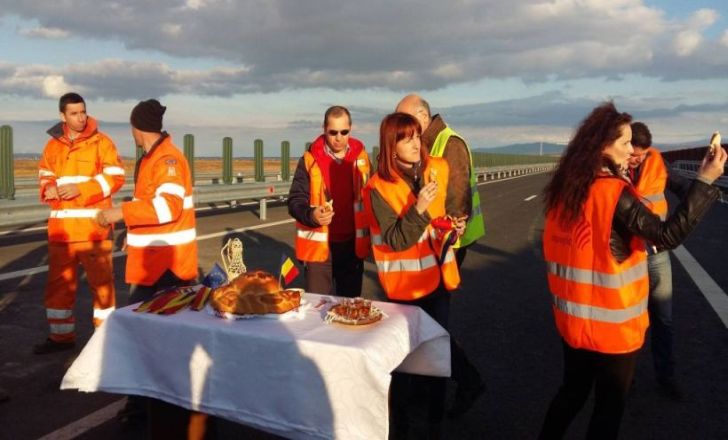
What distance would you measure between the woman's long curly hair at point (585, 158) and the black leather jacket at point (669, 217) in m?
0.19

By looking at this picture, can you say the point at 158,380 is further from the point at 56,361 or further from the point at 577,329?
the point at 56,361

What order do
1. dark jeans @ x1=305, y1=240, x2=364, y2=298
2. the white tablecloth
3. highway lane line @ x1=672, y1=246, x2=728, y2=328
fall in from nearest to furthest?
the white tablecloth → dark jeans @ x1=305, y1=240, x2=364, y2=298 → highway lane line @ x1=672, y1=246, x2=728, y2=328

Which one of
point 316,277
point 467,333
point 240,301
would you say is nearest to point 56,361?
point 316,277

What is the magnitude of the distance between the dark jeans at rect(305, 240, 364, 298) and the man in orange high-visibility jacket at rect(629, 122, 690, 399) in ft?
6.91

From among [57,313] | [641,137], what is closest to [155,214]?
[57,313]

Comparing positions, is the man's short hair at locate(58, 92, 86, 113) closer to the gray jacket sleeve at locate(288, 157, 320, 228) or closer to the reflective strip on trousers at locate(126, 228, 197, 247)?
the reflective strip on trousers at locate(126, 228, 197, 247)

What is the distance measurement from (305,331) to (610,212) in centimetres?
152

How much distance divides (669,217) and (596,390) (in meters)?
0.95

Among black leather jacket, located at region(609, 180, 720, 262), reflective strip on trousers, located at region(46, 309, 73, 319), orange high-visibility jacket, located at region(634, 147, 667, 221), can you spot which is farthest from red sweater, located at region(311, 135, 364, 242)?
reflective strip on trousers, located at region(46, 309, 73, 319)

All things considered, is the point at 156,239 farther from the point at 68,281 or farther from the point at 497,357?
the point at 497,357

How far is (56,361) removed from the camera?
531 cm

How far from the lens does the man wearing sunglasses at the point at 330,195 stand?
466 centimetres

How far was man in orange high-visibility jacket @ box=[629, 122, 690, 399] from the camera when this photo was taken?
456cm

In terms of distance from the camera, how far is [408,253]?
3623mm
